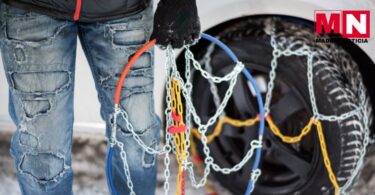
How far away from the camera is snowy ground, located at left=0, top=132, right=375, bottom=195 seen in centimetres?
234

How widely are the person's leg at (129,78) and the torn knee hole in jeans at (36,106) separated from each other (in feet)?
0.60

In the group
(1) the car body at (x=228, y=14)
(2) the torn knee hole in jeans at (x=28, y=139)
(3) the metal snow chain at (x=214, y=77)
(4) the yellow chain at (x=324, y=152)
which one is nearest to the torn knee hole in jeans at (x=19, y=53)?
(2) the torn knee hole in jeans at (x=28, y=139)

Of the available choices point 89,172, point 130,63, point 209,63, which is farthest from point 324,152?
point 89,172

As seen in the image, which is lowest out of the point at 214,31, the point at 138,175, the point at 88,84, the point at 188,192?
the point at 188,192

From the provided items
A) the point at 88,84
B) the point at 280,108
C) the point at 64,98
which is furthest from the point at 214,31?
the point at 64,98

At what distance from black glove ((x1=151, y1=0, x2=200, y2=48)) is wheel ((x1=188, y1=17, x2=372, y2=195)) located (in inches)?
22.6

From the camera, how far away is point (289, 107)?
6.84ft

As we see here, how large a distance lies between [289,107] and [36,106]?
955 millimetres

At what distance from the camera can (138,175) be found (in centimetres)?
176

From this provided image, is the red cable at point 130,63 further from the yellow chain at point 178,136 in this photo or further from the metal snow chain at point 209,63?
the metal snow chain at point 209,63

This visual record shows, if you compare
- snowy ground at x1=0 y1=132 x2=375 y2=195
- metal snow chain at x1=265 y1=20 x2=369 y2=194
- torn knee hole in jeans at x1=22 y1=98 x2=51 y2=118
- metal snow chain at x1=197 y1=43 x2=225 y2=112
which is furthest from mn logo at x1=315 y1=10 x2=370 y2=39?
torn knee hole in jeans at x1=22 y1=98 x2=51 y2=118

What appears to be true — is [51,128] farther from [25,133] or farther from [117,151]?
[117,151]

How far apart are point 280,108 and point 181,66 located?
17.0 inches

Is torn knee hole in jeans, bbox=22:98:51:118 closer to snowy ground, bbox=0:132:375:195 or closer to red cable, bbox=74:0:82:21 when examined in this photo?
red cable, bbox=74:0:82:21
